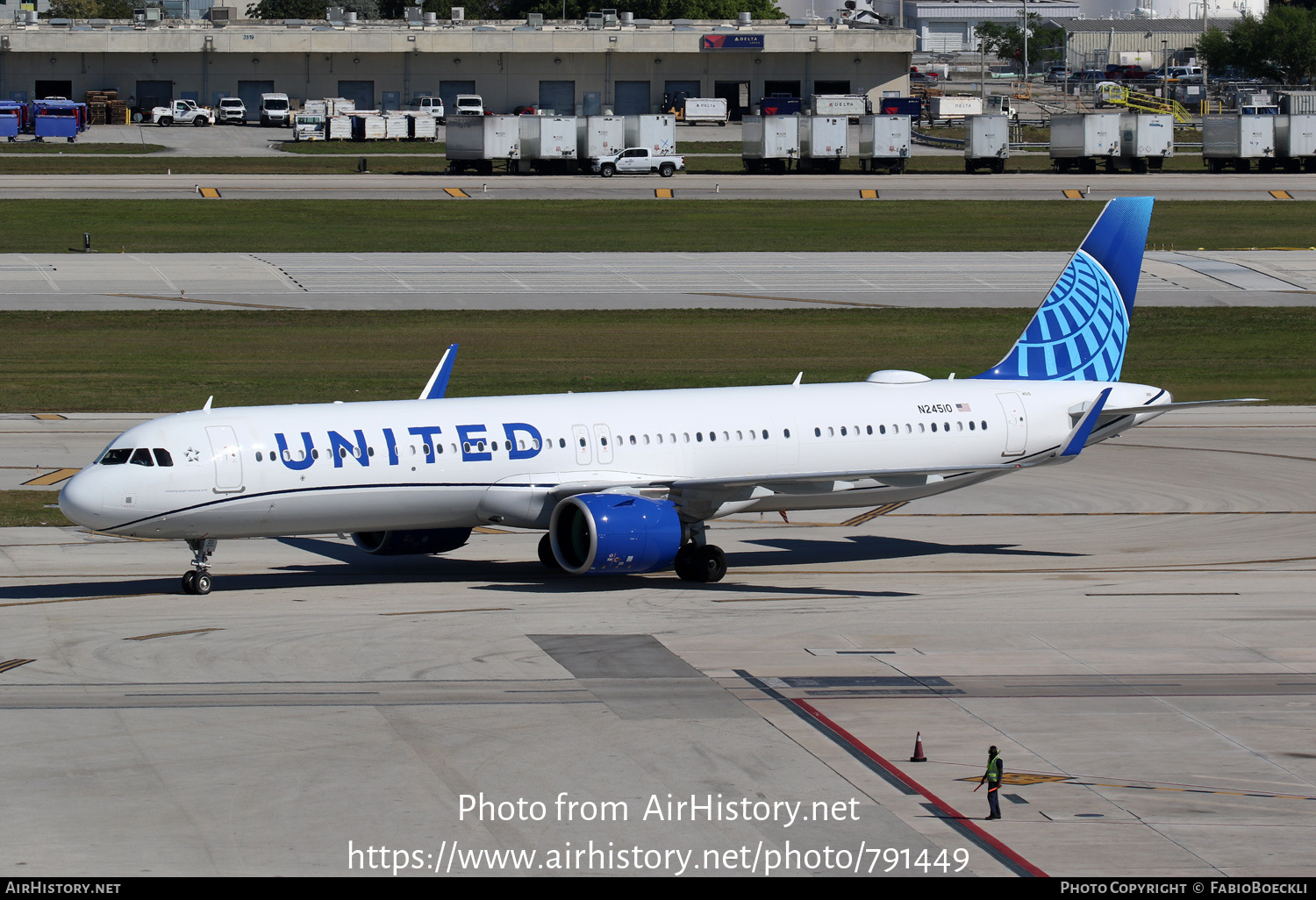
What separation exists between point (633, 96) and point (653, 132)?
54831mm

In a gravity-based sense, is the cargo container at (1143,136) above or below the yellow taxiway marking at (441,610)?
above

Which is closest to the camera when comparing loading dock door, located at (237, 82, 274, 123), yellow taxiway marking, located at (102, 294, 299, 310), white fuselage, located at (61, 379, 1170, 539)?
white fuselage, located at (61, 379, 1170, 539)

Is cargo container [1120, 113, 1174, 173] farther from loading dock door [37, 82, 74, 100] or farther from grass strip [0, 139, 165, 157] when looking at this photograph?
loading dock door [37, 82, 74, 100]

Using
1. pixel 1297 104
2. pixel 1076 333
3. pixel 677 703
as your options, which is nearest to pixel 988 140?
pixel 1297 104

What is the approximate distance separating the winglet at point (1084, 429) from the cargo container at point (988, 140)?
9819 centimetres

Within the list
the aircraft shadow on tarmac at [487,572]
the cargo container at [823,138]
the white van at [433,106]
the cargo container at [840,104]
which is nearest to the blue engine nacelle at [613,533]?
the aircraft shadow on tarmac at [487,572]

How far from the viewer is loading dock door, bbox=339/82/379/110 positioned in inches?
7283

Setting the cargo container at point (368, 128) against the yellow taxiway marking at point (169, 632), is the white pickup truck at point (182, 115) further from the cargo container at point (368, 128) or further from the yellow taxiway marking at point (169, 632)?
the yellow taxiway marking at point (169, 632)

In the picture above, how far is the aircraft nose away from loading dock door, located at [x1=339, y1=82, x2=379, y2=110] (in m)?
155

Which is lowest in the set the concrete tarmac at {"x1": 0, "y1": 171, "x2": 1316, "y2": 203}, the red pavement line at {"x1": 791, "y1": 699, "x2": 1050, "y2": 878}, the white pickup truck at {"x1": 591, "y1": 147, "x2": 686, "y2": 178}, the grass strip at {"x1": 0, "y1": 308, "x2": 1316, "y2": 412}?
the red pavement line at {"x1": 791, "y1": 699, "x2": 1050, "y2": 878}

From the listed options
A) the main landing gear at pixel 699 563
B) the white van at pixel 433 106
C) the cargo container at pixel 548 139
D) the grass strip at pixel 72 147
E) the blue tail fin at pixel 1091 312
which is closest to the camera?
the main landing gear at pixel 699 563

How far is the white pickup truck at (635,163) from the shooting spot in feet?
438

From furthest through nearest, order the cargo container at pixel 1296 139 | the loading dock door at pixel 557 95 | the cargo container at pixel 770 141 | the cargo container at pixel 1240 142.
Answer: the loading dock door at pixel 557 95, the cargo container at pixel 1240 142, the cargo container at pixel 1296 139, the cargo container at pixel 770 141

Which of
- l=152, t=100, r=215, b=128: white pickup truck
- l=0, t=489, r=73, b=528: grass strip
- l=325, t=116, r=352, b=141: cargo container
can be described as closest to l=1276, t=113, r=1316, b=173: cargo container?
l=325, t=116, r=352, b=141: cargo container
